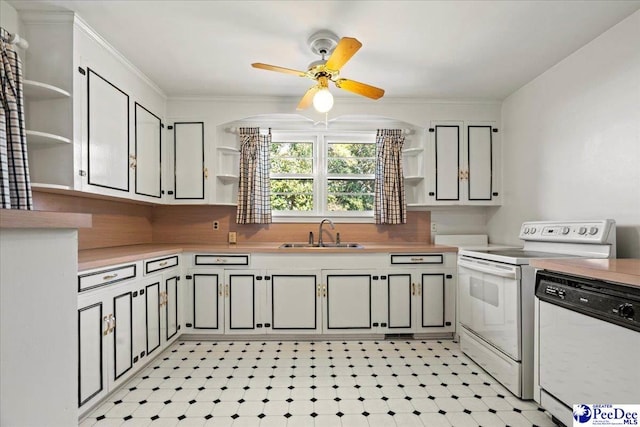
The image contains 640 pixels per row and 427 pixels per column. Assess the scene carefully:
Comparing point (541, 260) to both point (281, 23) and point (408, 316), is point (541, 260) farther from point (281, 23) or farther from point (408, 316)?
point (281, 23)

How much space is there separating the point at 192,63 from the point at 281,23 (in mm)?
977

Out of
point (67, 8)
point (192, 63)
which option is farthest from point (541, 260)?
point (67, 8)

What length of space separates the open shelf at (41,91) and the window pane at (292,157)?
2.05 meters

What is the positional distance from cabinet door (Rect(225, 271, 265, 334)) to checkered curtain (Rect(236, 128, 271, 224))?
68cm

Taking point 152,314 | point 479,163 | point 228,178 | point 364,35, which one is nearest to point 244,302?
point 152,314

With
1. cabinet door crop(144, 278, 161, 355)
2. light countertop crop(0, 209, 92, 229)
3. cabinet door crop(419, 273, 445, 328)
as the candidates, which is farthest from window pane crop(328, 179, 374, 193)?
light countertop crop(0, 209, 92, 229)

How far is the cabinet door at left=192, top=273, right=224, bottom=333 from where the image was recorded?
308cm

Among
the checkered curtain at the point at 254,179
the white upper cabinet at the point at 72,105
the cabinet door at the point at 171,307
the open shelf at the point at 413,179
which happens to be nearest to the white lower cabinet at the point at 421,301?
the open shelf at the point at 413,179

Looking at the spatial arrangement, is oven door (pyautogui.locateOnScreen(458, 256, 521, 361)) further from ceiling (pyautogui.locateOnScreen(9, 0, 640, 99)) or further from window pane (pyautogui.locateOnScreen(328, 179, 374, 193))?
ceiling (pyautogui.locateOnScreen(9, 0, 640, 99))

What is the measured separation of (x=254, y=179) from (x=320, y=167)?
2.56ft

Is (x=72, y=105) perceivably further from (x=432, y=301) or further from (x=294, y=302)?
(x=432, y=301)

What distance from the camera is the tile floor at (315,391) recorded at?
6.25 ft

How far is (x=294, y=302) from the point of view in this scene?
3086 millimetres

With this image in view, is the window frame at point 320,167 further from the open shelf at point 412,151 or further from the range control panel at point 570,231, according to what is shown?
the range control panel at point 570,231
